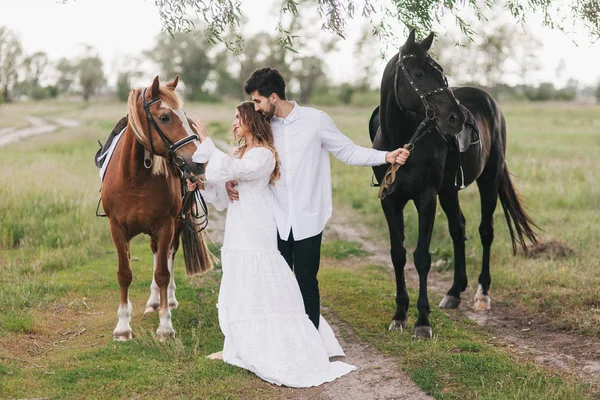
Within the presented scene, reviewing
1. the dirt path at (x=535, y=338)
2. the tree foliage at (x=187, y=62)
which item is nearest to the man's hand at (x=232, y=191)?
the dirt path at (x=535, y=338)

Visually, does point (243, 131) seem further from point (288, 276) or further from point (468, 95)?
point (468, 95)

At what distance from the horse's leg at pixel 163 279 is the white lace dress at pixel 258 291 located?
0.95 m

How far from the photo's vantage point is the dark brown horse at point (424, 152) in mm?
5375

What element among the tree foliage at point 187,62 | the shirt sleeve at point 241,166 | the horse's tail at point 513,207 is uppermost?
the tree foliage at point 187,62

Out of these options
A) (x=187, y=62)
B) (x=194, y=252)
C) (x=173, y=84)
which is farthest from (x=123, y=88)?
(x=173, y=84)

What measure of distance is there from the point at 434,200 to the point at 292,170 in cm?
169

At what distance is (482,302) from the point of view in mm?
6938

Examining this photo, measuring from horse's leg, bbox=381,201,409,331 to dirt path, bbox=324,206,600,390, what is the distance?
867 mm

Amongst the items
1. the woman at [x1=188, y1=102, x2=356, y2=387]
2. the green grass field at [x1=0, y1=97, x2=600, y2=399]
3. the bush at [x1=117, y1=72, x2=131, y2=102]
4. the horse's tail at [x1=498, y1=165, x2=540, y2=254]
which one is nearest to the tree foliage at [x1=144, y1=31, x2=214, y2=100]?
the bush at [x1=117, y1=72, x2=131, y2=102]

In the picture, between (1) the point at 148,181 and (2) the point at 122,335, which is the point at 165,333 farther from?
(1) the point at 148,181

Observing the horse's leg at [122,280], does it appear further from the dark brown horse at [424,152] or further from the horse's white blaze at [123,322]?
the dark brown horse at [424,152]

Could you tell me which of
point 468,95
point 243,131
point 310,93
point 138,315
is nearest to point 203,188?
point 243,131

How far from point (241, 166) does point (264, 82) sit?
65 centimetres

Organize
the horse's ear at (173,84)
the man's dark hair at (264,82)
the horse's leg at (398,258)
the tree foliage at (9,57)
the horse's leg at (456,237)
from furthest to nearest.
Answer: the tree foliage at (9,57) → the horse's leg at (456,237) → the horse's leg at (398,258) → the horse's ear at (173,84) → the man's dark hair at (264,82)
